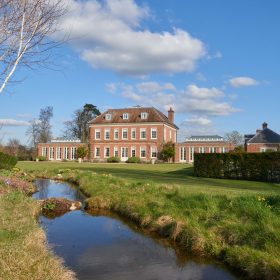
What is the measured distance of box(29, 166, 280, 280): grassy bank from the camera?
6797mm

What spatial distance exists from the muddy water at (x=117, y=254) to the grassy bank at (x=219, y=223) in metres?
0.42

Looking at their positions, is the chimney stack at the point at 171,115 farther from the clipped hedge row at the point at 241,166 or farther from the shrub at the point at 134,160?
the clipped hedge row at the point at 241,166

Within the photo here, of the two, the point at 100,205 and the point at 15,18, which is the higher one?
the point at 15,18

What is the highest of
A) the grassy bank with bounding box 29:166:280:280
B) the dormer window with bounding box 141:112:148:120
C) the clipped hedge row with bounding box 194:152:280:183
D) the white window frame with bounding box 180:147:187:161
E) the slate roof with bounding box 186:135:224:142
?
the dormer window with bounding box 141:112:148:120

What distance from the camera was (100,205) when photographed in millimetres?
13461

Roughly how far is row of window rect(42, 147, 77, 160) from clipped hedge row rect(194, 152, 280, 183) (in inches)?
1584

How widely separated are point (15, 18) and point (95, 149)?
179ft

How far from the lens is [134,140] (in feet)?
194

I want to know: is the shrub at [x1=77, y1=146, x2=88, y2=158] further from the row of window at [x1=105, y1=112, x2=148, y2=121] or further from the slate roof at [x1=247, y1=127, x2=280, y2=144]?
the slate roof at [x1=247, y1=127, x2=280, y2=144]

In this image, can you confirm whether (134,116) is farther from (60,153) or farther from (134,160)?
(60,153)

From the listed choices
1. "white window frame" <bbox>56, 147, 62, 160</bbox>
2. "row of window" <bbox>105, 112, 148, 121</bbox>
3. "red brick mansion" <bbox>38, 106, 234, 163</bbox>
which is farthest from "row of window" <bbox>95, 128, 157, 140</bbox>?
"white window frame" <bbox>56, 147, 62, 160</bbox>

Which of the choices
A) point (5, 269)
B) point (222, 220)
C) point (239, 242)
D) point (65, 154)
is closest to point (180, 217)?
point (222, 220)

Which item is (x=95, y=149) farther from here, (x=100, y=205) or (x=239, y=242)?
(x=239, y=242)

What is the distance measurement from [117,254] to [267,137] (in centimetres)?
4452
